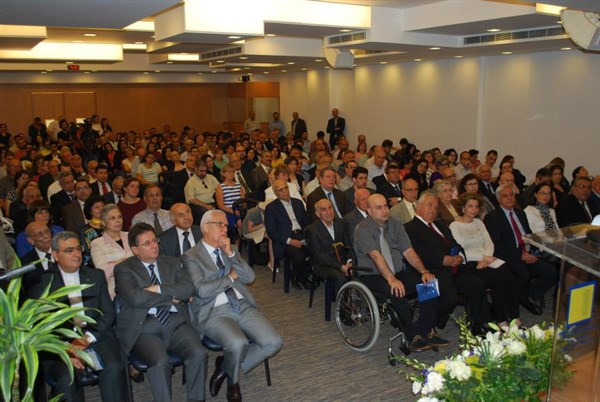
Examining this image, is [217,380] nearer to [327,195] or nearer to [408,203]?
[408,203]

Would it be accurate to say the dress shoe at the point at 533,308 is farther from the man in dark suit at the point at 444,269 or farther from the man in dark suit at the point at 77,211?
the man in dark suit at the point at 77,211

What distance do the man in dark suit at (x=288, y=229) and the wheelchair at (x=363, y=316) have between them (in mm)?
1094

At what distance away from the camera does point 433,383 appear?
246cm

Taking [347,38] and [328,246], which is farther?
[347,38]

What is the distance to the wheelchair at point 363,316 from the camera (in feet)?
15.1

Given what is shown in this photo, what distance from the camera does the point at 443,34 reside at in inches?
336

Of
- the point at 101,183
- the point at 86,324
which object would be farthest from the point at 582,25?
the point at 101,183

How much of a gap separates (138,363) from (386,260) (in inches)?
89.9

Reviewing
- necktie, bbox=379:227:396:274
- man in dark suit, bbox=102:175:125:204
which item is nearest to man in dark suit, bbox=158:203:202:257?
necktie, bbox=379:227:396:274

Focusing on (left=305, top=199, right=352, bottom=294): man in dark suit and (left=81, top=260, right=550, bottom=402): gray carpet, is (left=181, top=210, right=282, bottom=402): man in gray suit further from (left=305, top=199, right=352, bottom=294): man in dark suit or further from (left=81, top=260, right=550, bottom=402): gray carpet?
(left=305, top=199, right=352, bottom=294): man in dark suit

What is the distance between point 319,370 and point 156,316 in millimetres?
1427

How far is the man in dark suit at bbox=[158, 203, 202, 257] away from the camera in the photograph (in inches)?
205

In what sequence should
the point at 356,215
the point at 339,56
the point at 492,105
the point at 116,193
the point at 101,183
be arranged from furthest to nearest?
the point at 492,105
the point at 339,56
the point at 101,183
the point at 116,193
the point at 356,215

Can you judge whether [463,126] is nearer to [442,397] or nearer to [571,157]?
[571,157]
